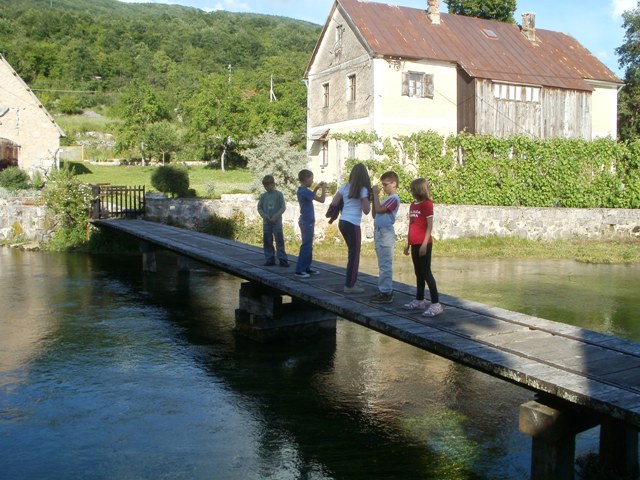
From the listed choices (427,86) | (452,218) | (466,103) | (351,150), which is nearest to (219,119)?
(351,150)

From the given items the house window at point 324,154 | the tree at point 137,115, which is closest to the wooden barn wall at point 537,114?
the house window at point 324,154

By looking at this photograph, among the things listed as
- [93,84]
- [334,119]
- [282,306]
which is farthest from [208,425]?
[93,84]

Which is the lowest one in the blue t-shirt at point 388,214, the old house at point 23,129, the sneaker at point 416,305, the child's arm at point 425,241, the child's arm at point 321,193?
the sneaker at point 416,305

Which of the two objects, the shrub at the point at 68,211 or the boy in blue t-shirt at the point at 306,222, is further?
the shrub at the point at 68,211

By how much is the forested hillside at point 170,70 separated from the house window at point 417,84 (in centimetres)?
1766

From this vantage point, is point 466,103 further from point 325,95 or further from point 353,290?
point 353,290

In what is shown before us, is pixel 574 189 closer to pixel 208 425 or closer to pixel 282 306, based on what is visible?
pixel 282 306

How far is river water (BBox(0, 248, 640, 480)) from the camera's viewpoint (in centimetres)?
556

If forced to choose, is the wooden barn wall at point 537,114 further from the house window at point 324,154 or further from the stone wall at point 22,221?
the stone wall at point 22,221

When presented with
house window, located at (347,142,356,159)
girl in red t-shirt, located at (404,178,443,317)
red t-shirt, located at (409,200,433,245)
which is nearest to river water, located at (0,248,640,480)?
girl in red t-shirt, located at (404,178,443,317)

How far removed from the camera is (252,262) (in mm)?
Result: 10719

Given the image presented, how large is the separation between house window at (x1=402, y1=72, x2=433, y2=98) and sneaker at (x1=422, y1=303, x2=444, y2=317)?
2185 centimetres

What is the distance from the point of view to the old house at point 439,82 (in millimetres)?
27719

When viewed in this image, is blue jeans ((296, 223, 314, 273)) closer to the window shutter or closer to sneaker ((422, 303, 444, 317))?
sneaker ((422, 303, 444, 317))
